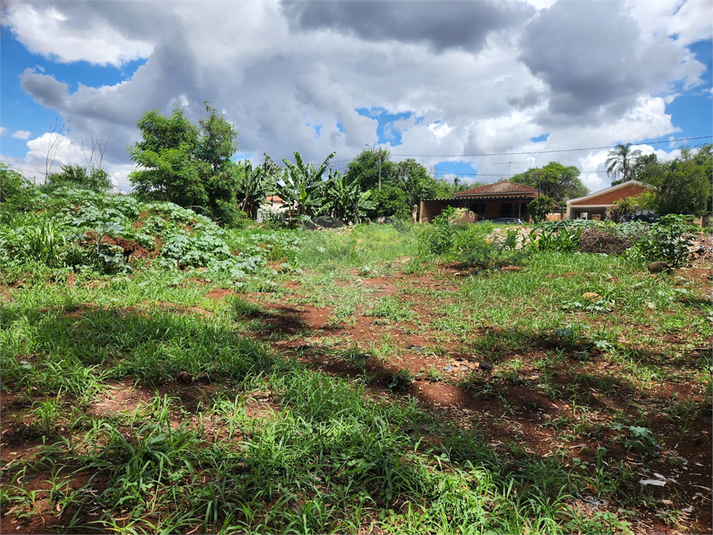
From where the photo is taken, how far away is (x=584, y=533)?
5.28ft

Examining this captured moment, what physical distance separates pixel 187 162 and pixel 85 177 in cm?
642

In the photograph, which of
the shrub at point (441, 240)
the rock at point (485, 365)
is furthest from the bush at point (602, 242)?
the rock at point (485, 365)

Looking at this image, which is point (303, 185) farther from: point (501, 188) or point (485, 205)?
point (501, 188)

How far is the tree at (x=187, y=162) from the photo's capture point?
1755 cm

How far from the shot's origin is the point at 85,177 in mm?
19766

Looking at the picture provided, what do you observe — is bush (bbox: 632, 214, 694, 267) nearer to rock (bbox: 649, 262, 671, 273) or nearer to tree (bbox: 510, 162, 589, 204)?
rock (bbox: 649, 262, 671, 273)

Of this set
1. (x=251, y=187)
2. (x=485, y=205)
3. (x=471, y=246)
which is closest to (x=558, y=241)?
(x=471, y=246)

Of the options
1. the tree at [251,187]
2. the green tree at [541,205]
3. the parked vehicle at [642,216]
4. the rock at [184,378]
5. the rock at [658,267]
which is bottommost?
the rock at [184,378]

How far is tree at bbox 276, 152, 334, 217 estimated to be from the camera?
2045 cm

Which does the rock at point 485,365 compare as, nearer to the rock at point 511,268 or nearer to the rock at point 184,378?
the rock at point 184,378

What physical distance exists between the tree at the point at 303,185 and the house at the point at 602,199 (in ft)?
76.1

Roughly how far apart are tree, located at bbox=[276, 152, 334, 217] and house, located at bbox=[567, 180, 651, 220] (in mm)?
23182

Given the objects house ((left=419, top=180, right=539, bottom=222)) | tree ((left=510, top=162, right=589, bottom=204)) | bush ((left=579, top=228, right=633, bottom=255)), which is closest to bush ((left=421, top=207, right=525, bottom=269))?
bush ((left=579, top=228, right=633, bottom=255))

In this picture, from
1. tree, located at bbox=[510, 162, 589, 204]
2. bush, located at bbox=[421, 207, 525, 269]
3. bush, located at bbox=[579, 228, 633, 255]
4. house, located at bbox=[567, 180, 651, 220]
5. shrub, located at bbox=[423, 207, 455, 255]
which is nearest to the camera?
bush, located at bbox=[421, 207, 525, 269]
